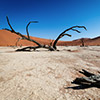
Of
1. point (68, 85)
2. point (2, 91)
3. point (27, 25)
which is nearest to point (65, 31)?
point (27, 25)

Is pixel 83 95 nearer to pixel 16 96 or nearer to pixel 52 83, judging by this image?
pixel 52 83

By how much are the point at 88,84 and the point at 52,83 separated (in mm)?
797

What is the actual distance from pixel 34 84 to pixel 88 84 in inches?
47.3

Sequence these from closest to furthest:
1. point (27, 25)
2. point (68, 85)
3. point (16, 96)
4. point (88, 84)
→ point (16, 96) < point (88, 84) < point (68, 85) < point (27, 25)

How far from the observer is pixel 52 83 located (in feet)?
5.88

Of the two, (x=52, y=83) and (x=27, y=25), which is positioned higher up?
(x=27, y=25)

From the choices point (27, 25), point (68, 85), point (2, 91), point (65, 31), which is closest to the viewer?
point (2, 91)

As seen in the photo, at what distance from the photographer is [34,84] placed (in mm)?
1730

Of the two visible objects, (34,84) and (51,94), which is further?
(34,84)

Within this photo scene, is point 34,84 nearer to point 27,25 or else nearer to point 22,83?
point 22,83

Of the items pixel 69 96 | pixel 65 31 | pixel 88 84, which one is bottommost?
pixel 69 96

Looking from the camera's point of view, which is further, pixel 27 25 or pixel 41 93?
pixel 27 25

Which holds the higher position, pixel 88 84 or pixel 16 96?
pixel 88 84

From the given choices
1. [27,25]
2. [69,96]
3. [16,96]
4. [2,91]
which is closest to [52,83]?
[69,96]
